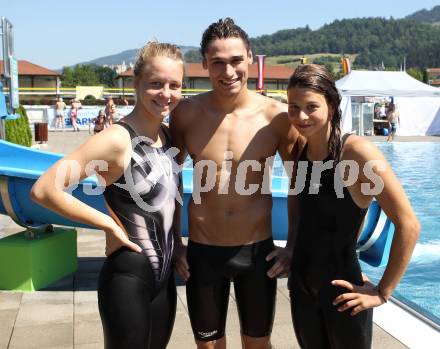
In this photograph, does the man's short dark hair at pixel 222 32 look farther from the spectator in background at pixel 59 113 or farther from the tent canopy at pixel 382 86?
the spectator in background at pixel 59 113

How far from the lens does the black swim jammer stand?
2.44 m

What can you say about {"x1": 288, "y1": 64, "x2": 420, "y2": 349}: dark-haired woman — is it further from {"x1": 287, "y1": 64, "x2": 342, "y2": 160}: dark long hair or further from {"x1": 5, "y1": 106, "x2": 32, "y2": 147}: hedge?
{"x1": 5, "y1": 106, "x2": 32, "y2": 147}: hedge

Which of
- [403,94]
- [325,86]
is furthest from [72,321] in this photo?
[403,94]

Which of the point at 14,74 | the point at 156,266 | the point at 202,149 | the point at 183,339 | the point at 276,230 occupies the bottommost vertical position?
the point at 183,339

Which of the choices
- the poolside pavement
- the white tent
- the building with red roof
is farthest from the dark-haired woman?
the building with red roof

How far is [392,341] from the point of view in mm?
3479

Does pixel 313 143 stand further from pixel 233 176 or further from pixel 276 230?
pixel 276 230

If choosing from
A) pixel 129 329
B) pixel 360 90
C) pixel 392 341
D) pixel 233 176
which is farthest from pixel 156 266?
pixel 360 90

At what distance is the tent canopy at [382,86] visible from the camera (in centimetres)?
1959

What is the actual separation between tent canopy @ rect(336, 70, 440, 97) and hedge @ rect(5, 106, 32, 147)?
11230 millimetres

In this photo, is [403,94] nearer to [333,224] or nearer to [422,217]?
[422,217]

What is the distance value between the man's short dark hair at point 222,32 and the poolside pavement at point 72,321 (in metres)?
1.99

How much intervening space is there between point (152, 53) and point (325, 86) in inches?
27.2

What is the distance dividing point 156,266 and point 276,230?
2732 millimetres
